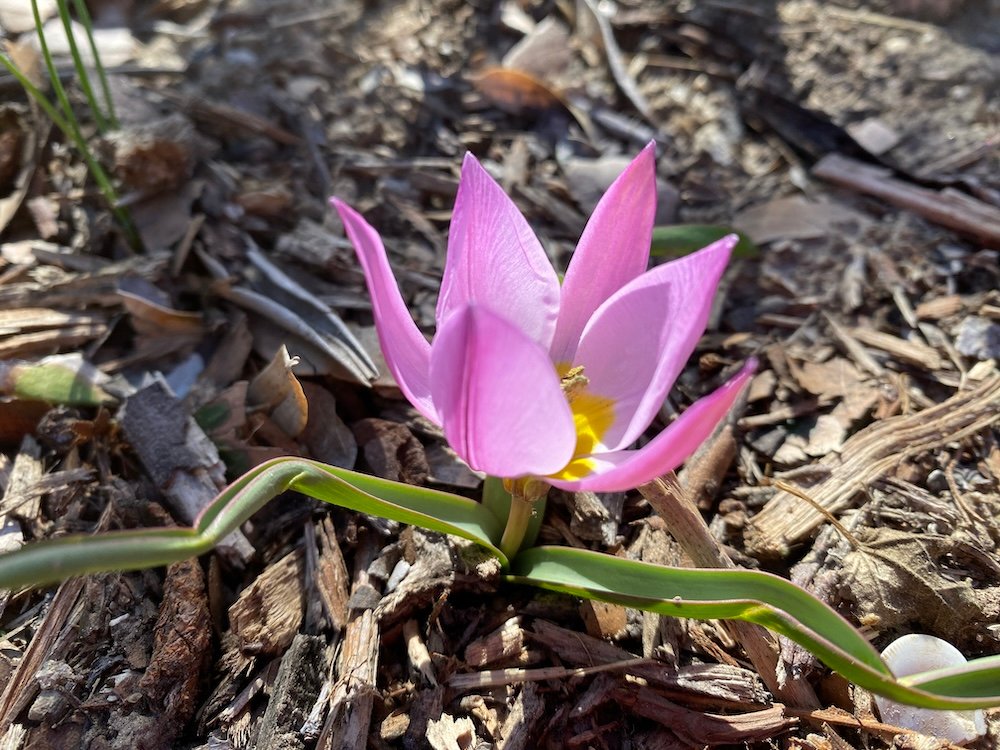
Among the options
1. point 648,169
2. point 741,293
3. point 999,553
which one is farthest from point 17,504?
point 999,553

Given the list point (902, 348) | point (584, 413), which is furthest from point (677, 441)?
point (902, 348)

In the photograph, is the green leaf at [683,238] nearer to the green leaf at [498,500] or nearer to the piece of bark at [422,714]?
the green leaf at [498,500]

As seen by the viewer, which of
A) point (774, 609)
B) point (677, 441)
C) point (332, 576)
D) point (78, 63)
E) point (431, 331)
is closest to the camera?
point (677, 441)

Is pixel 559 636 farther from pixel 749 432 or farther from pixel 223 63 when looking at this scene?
pixel 223 63

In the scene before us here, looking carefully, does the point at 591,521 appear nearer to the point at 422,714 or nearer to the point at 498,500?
the point at 498,500

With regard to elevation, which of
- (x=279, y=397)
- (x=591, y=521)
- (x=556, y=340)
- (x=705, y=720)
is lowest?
(x=705, y=720)

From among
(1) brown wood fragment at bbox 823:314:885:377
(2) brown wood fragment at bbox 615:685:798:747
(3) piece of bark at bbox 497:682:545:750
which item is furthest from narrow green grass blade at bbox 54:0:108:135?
(1) brown wood fragment at bbox 823:314:885:377
